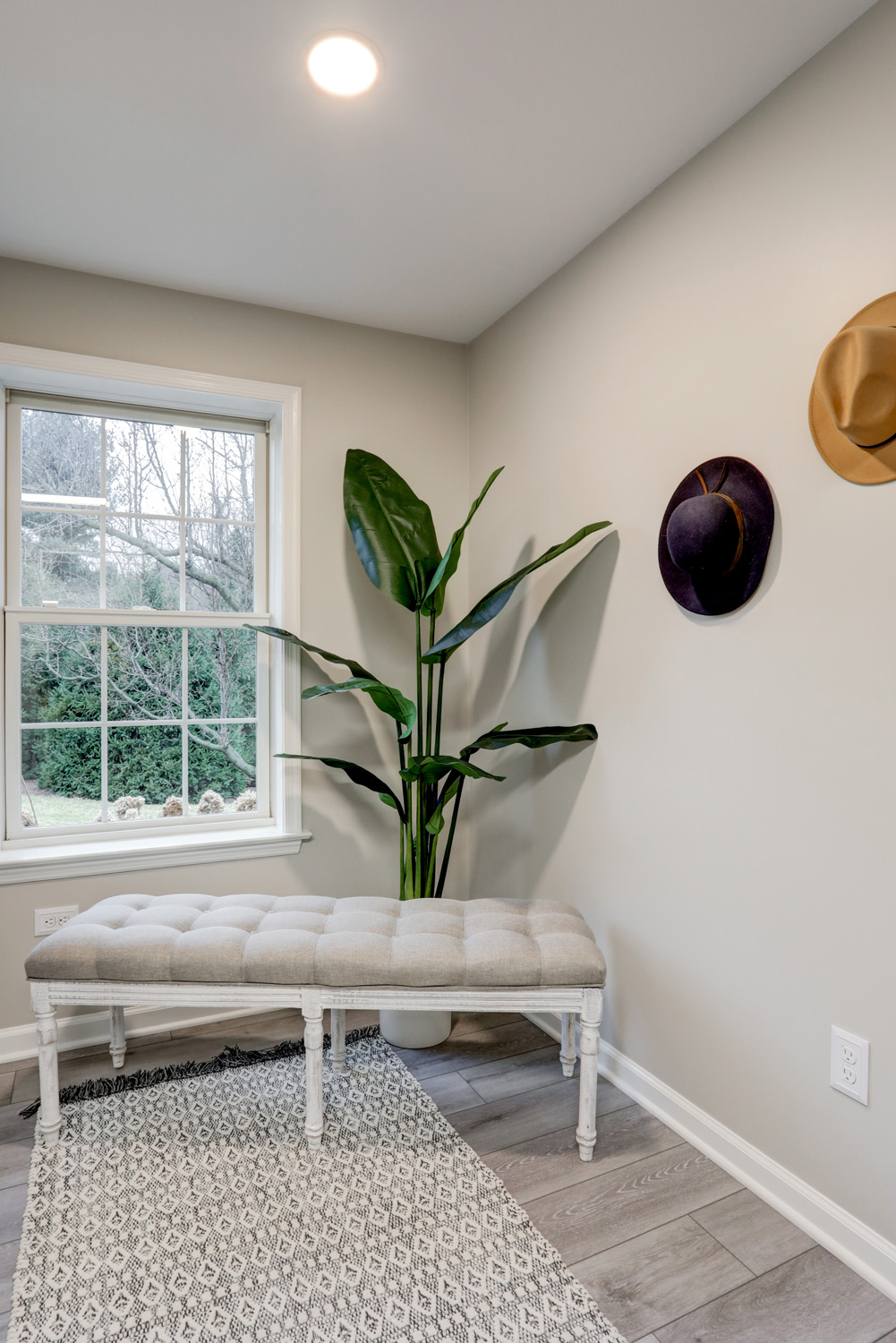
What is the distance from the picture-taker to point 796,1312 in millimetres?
1505

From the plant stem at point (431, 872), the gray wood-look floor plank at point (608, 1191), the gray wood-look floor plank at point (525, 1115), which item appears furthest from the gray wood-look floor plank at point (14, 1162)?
the plant stem at point (431, 872)

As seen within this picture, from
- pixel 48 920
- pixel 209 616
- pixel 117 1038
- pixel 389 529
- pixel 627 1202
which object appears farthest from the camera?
pixel 209 616

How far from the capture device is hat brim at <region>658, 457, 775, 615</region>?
182 centimetres

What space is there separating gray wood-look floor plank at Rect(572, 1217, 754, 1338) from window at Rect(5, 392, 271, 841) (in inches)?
71.7

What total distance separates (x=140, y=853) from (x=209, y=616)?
0.86m

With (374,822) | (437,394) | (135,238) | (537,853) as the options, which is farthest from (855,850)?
(135,238)

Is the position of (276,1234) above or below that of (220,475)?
below

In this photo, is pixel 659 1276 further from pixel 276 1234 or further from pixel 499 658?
pixel 499 658

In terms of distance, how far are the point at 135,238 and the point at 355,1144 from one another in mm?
2656

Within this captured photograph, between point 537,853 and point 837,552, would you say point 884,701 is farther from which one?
point 537,853

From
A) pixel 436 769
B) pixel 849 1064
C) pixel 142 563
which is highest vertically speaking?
pixel 142 563

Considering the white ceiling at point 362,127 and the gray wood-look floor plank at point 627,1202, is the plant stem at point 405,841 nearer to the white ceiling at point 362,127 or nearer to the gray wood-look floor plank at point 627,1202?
the gray wood-look floor plank at point 627,1202

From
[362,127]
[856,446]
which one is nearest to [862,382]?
[856,446]

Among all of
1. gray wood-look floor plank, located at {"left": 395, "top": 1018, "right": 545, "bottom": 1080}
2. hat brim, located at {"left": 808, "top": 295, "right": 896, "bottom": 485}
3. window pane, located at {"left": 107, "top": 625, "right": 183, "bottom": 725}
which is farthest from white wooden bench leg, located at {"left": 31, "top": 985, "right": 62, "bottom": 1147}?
hat brim, located at {"left": 808, "top": 295, "right": 896, "bottom": 485}
